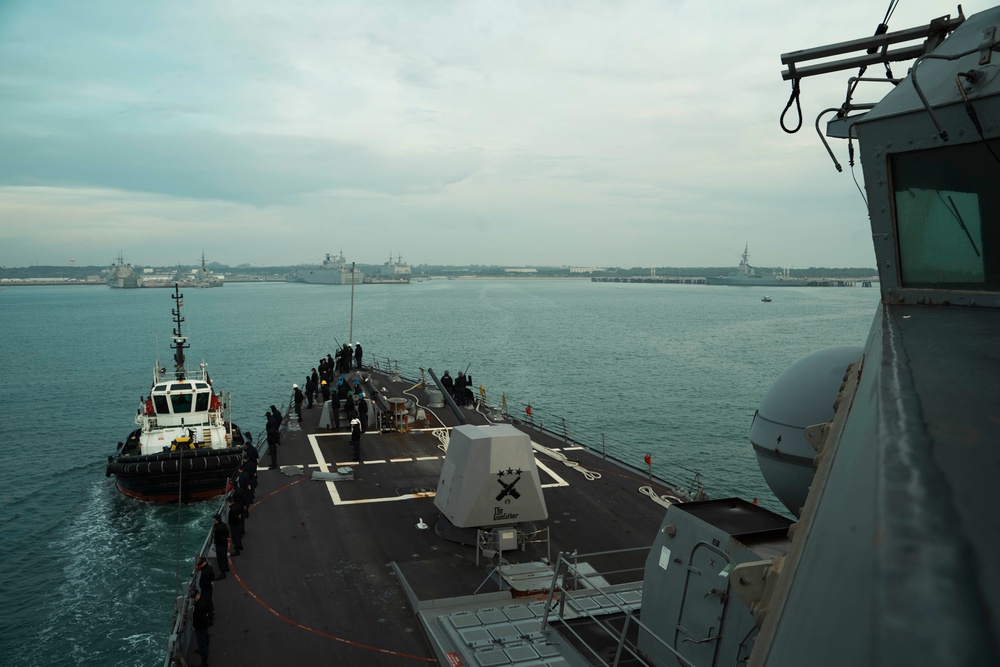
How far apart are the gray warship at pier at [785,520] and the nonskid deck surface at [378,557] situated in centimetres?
5

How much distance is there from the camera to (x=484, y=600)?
34.4 ft

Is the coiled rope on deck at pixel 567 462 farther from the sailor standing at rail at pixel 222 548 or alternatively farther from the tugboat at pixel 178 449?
the tugboat at pixel 178 449

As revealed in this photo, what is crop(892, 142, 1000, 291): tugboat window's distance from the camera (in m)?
4.39

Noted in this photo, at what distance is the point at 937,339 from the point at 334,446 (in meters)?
19.5

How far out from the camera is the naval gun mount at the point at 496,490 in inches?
493

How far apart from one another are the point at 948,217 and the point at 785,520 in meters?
3.18

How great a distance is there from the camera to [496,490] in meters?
12.6

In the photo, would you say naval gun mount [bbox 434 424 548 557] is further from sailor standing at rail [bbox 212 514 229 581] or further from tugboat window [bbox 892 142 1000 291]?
tugboat window [bbox 892 142 1000 291]

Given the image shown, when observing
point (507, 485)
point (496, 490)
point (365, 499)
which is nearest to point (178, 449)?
point (365, 499)

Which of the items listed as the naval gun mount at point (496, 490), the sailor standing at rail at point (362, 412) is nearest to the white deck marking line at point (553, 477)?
the naval gun mount at point (496, 490)

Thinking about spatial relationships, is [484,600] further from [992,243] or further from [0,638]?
[0,638]

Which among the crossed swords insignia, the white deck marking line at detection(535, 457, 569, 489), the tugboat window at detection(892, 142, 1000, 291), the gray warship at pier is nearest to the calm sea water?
the white deck marking line at detection(535, 457, 569, 489)

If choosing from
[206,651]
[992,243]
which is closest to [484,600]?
[206,651]

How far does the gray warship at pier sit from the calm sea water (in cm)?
493
